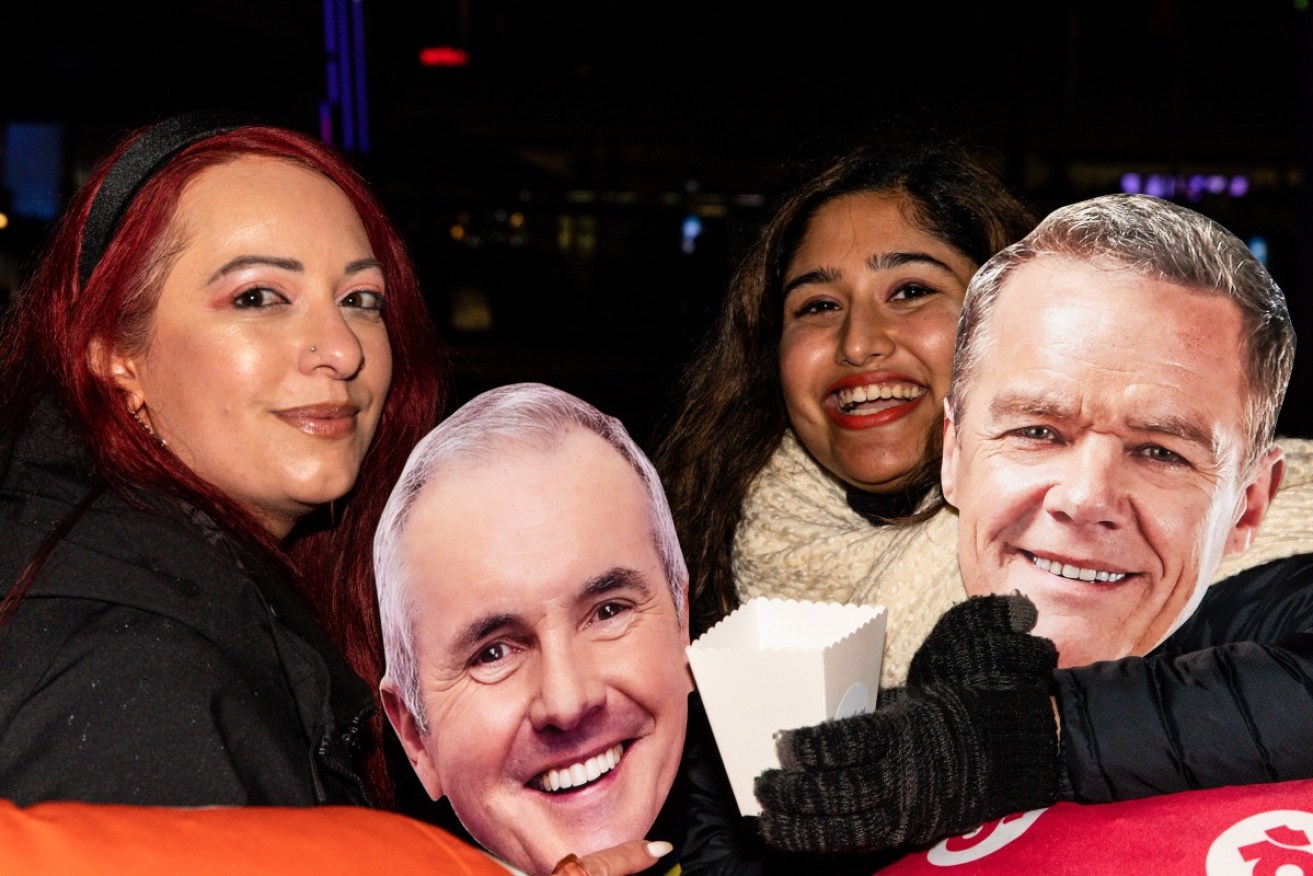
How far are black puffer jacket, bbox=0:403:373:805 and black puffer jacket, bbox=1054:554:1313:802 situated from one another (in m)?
0.87

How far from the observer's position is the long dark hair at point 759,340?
1892mm

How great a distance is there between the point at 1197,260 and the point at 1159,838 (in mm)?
674

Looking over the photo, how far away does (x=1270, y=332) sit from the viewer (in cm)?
147

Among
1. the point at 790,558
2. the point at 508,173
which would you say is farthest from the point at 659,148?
the point at 790,558

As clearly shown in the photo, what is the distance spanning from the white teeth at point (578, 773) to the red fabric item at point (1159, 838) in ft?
1.31

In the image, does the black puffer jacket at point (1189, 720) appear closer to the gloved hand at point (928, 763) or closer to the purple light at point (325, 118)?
the gloved hand at point (928, 763)

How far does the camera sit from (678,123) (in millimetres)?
16438

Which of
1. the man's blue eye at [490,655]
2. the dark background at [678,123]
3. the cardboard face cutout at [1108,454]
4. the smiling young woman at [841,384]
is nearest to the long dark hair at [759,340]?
the smiling young woman at [841,384]

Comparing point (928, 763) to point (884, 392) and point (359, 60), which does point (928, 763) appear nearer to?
point (884, 392)

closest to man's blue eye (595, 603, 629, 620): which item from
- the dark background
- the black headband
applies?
the black headband

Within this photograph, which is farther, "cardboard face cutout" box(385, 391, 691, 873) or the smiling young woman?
the smiling young woman

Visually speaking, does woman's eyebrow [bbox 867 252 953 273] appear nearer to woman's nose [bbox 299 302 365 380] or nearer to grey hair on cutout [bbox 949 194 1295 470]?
grey hair on cutout [bbox 949 194 1295 470]

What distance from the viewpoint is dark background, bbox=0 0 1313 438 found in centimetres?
1274

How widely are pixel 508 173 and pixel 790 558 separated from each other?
9.73m
